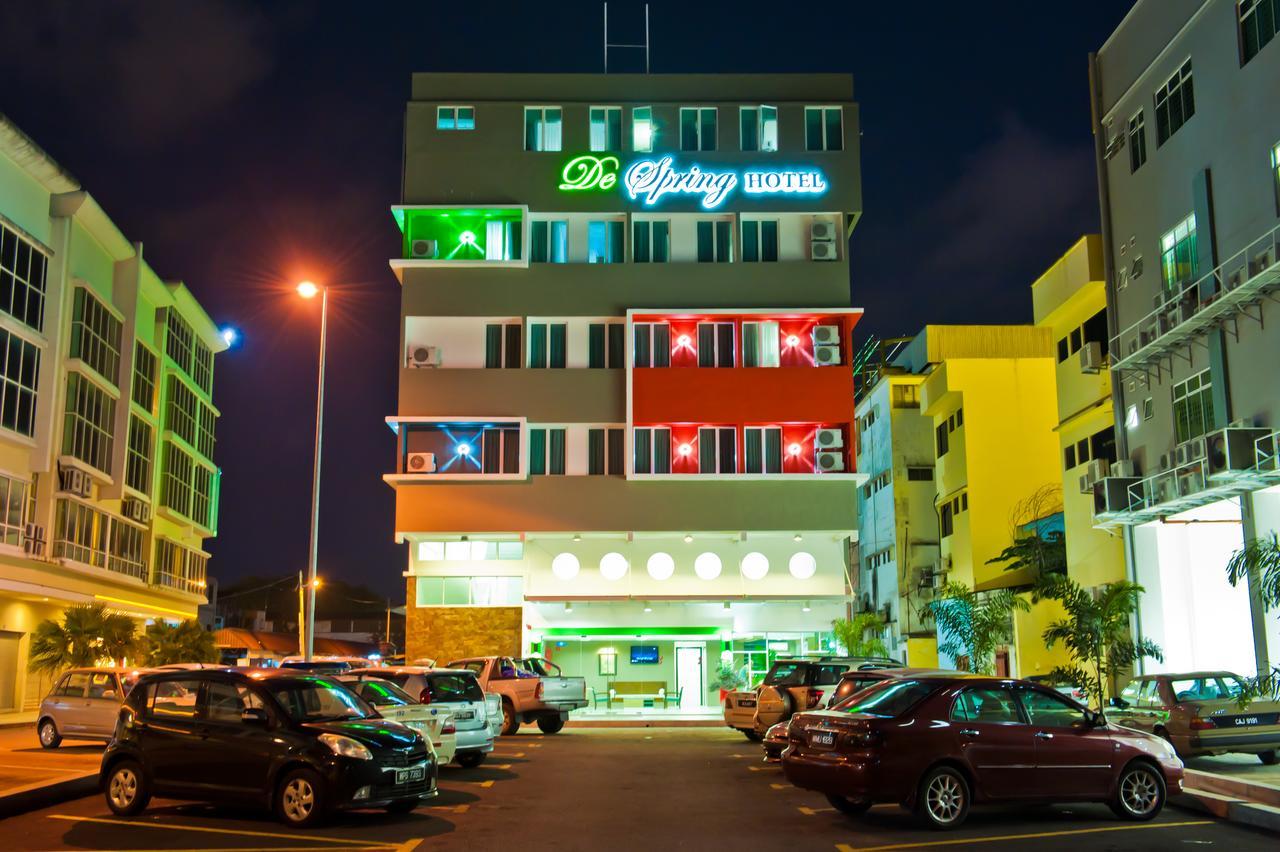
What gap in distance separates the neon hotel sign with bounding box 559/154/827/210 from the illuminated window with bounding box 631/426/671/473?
327 inches

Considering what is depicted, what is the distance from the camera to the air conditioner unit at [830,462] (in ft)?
140

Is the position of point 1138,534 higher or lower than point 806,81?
lower

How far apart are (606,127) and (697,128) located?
3340 mm

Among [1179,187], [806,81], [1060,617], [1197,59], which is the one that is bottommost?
[1060,617]

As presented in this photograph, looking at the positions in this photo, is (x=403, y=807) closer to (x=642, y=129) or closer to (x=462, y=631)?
(x=462, y=631)

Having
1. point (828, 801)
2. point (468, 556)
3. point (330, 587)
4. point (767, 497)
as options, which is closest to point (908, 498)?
point (767, 497)

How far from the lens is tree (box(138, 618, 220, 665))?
41906 millimetres

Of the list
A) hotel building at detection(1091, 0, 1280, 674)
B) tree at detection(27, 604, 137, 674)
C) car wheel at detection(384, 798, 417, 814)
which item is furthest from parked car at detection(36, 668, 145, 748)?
hotel building at detection(1091, 0, 1280, 674)

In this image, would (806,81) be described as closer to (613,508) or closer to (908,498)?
(613,508)

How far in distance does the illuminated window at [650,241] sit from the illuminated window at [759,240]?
277cm

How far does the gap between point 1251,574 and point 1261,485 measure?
2.15 m

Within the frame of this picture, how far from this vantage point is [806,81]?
46406 millimetres

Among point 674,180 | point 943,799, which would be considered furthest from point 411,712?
point 674,180

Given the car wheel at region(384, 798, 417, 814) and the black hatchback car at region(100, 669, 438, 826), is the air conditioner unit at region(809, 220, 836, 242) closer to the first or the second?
the black hatchback car at region(100, 669, 438, 826)
